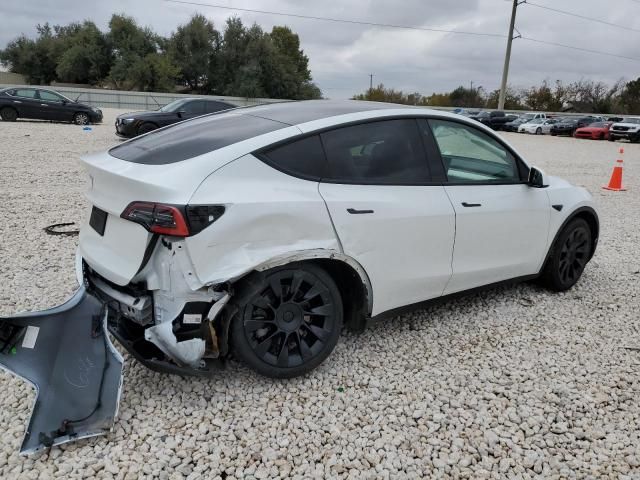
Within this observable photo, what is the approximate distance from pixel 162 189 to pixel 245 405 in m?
1.29

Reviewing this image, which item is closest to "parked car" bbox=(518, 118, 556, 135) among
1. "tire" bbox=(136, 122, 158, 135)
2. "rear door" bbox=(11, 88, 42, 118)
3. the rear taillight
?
"tire" bbox=(136, 122, 158, 135)

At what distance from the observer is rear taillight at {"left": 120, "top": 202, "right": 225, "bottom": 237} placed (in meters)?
2.42

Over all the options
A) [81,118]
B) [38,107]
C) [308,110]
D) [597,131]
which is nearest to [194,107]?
[81,118]

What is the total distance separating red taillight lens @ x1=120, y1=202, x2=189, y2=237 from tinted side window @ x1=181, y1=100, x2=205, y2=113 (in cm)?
1359

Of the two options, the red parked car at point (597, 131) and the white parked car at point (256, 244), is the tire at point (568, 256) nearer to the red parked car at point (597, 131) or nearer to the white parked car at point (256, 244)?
the white parked car at point (256, 244)

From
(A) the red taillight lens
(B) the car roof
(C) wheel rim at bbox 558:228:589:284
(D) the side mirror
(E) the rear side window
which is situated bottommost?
(C) wheel rim at bbox 558:228:589:284

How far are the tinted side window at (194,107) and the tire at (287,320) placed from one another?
13.6 meters

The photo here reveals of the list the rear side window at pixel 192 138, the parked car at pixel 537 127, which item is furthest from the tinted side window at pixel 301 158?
the parked car at pixel 537 127

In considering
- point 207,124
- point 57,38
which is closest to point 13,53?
point 57,38

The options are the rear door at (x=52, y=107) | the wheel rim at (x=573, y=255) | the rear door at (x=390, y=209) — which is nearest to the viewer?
the rear door at (x=390, y=209)

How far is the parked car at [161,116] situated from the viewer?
46.3ft

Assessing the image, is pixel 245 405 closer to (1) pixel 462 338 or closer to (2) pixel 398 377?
(2) pixel 398 377

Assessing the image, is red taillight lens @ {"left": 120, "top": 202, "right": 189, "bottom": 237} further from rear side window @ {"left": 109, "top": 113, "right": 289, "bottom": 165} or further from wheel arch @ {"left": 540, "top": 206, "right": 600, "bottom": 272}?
wheel arch @ {"left": 540, "top": 206, "right": 600, "bottom": 272}

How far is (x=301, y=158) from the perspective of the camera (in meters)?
2.87
